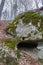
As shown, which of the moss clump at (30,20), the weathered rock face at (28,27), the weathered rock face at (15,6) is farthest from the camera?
the weathered rock face at (15,6)

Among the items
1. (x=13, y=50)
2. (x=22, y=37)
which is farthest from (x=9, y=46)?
(x=22, y=37)

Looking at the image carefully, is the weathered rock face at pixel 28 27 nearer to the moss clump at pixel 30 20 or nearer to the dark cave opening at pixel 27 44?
the moss clump at pixel 30 20

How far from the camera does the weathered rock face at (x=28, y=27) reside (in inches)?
352

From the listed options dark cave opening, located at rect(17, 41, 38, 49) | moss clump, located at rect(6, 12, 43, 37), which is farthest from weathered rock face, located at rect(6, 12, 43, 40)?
dark cave opening, located at rect(17, 41, 38, 49)

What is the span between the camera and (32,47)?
30.2ft

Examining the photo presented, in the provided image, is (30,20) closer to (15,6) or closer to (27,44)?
(27,44)

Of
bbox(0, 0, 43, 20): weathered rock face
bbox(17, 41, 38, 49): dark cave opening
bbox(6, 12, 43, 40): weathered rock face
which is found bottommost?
bbox(17, 41, 38, 49): dark cave opening

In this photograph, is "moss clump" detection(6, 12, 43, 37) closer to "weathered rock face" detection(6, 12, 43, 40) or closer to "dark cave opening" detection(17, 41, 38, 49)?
"weathered rock face" detection(6, 12, 43, 40)

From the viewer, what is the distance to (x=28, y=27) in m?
9.22

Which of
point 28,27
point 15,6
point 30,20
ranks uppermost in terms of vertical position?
point 15,6

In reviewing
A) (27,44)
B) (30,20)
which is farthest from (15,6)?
(27,44)

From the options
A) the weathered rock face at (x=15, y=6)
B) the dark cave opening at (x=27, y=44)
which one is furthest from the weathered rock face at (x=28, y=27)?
the weathered rock face at (x=15, y=6)

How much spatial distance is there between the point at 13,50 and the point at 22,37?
1070 millimetres

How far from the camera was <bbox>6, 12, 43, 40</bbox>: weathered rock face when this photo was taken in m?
8.95
